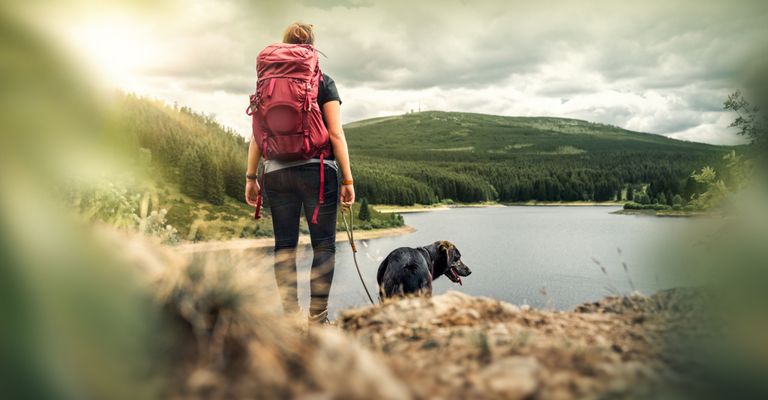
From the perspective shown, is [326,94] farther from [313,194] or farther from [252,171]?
[252,171]

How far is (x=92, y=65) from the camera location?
0.93 m

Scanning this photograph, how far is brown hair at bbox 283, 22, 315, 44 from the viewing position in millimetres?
3908

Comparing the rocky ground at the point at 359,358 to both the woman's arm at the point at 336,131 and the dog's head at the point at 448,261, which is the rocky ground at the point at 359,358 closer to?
the woman's arm at the point at 336,131

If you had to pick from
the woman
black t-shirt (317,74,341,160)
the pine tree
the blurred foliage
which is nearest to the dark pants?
the woman

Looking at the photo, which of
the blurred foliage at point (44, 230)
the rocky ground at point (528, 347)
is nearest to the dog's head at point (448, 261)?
the rocky ground at point (528, 347)

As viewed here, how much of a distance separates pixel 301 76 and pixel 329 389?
102 inches

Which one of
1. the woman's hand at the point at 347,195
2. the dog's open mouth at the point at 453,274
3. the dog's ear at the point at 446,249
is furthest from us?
the dog's open mouth at the point at 453,274

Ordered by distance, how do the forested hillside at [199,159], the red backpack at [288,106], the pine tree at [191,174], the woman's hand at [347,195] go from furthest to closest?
the pine tree at [191,174], the forested hillside at [199,159], the woman's hand at [347,195], the red backpack at [288,106]

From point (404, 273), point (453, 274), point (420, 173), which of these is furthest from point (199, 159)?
point (420, 173)

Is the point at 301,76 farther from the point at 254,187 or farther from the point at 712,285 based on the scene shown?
the point at 712,285

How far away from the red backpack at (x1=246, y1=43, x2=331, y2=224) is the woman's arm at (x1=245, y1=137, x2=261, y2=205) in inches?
11.9

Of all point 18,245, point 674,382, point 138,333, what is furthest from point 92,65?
point 674,382

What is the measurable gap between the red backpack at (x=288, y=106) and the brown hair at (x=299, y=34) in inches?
10.5

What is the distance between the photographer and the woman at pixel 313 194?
371cm
